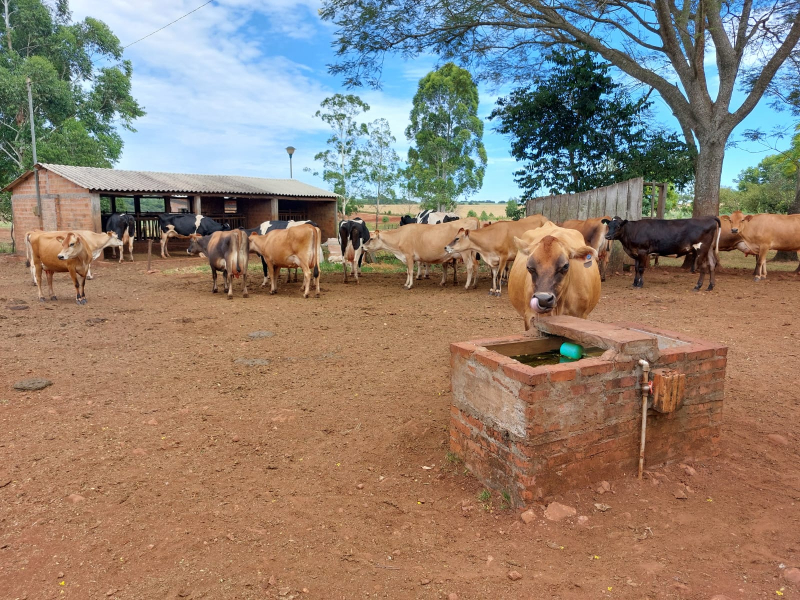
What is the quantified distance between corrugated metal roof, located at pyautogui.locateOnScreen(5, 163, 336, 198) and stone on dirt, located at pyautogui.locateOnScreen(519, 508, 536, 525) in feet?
67.9

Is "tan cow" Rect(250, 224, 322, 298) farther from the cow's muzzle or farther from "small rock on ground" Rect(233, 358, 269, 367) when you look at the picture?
the cow's muzzle

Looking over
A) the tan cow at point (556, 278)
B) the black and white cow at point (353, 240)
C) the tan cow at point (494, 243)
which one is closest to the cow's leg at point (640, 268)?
the tan cow at point (494, 243)

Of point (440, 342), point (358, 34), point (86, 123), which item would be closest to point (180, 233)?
point (358, 34)

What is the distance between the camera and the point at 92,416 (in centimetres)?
474

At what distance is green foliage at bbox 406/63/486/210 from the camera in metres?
34.9

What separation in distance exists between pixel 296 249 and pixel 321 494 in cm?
850

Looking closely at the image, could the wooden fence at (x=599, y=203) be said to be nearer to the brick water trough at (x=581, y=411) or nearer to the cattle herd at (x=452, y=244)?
the cattle herd at (x=452, y=244)

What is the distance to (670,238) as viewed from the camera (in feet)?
39.1

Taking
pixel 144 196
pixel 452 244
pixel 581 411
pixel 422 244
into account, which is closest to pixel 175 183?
pixel 144 196

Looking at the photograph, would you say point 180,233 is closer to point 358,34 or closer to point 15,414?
point 358,34

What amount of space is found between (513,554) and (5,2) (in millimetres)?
36811

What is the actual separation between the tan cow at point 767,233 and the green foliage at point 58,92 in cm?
3015

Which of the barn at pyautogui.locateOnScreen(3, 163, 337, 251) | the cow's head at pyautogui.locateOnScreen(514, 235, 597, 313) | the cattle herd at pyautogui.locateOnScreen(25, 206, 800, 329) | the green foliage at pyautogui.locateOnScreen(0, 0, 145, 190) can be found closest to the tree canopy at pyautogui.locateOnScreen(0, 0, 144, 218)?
the green foliage at pyautogui.locateOnScreen(0, 0, 145, 190)

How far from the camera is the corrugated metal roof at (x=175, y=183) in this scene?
800 inches
